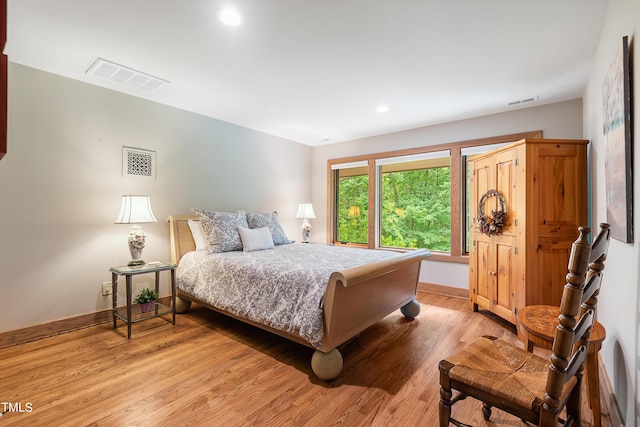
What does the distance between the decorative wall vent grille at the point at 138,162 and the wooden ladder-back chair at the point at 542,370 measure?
3.42m

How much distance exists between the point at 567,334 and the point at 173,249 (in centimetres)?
353

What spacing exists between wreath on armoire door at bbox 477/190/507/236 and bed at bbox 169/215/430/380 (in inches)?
27.0

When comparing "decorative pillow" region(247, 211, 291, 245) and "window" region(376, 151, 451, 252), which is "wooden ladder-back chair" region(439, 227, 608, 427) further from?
"window" region(376, 151, 451, 252)

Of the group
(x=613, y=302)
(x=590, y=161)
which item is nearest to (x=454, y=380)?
(x=613, y=302)

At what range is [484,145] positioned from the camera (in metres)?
3.85

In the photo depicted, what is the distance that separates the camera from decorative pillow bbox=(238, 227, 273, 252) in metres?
3.38

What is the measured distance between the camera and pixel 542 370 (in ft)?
4.46

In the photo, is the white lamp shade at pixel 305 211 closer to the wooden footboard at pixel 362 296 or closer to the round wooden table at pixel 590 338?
the wooden footboard at pixel 362 296

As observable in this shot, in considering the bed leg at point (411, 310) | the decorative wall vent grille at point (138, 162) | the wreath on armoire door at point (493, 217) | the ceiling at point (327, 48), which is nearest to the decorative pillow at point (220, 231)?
the decorative wall vent grille at point (138, 162)

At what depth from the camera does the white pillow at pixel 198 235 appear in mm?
3488

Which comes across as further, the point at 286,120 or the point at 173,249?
the point at 286,120

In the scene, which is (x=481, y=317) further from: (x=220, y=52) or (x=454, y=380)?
(x=220, y=52)

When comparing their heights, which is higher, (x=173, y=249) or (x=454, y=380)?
(x=173, y=249)

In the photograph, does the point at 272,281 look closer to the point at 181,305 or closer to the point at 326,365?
the point at 326,365
